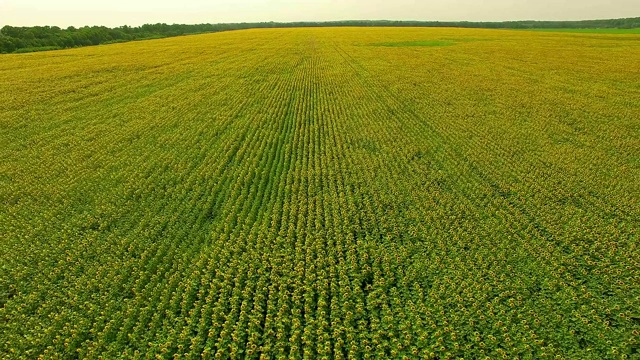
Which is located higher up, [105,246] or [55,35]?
[55,35]

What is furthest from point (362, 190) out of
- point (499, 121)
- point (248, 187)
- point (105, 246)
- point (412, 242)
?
point (499, 121)

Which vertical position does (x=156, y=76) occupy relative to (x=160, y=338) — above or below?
above

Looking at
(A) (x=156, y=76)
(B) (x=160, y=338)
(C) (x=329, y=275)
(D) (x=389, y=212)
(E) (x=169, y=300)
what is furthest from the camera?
(A) (x=156, y=76)

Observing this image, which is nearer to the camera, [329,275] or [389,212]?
[329,275]

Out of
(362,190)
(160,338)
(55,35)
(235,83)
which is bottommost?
Result: (160,338)

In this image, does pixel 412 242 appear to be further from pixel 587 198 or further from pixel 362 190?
pixel 587 198

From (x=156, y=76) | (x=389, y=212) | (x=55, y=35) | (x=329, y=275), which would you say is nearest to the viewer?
(x=329, y=275)

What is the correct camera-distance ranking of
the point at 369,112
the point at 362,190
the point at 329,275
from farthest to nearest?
1. the point at 369,112
2. the point at 362,190
3. the point at 329,275

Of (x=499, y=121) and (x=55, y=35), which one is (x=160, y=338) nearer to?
(x=499, y=121)

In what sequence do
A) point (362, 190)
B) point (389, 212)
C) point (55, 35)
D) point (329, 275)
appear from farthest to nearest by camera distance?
point (55, 35) → point (362, 190) → point (389, 212) → point (329, 275)

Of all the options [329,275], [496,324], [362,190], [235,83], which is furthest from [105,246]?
[235,83]
